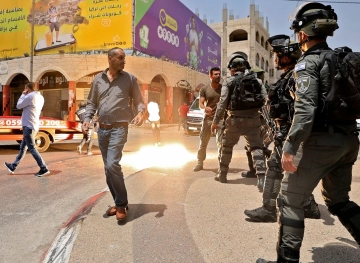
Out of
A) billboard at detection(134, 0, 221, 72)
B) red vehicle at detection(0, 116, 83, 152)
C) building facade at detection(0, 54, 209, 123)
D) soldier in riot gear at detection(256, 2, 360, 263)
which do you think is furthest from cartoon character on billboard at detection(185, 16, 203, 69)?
soldier in riot gear at detection(256, 2, 360, 263)

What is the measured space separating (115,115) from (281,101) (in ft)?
5.59

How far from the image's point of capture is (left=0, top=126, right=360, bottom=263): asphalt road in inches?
96.4

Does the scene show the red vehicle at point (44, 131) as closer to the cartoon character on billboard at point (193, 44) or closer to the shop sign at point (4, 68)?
the shop sign at point (4, 68)

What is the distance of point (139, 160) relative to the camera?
7.48 meters

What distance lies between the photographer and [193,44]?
30.6m

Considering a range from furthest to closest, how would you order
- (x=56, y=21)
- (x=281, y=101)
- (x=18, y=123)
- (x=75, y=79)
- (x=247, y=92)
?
(x=56, y=21) < (x=75, y=79) < (x=18, y=123) < (x=247, y=92) < (x=281, y=101)

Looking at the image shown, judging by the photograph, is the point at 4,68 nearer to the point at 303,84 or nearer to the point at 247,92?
the point at 247,92

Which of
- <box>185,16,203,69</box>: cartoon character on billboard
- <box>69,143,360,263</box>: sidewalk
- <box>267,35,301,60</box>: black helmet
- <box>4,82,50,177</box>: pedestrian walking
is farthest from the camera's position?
<box>185,16,203,69</box>: cartoon character on billboard

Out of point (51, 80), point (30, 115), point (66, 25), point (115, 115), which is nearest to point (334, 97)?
point (115, 115)

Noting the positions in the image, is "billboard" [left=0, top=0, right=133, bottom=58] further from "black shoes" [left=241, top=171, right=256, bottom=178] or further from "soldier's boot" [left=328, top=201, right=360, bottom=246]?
"soldier's boot" [left=328, top=201, right=360, bottom=246]

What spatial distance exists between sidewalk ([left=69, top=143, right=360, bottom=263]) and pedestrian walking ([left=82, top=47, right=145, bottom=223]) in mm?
339

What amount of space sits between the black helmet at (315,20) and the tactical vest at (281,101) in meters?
0.60

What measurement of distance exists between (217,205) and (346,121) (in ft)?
6.51

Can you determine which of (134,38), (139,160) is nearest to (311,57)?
(139,160)
